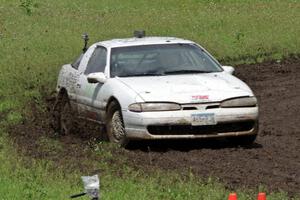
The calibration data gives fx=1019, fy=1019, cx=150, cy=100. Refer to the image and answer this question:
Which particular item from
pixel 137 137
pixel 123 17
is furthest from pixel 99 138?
pixel 123 17

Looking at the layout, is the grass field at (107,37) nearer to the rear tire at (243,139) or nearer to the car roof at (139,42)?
the car roof at (139,42)

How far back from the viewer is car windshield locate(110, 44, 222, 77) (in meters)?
13.8

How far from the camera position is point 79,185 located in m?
9.97

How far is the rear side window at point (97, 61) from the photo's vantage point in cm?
1438

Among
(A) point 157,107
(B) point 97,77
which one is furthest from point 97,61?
(A) point 157,107

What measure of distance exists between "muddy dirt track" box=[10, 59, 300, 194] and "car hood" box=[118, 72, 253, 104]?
2.15 ft

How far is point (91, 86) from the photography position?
46.5 ft

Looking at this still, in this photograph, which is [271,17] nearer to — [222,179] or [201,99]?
[201,99]

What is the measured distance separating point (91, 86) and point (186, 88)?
187 cm

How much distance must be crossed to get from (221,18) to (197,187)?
2524 centimetres

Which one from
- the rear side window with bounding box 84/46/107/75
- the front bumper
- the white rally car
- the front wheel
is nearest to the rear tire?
the white rally car

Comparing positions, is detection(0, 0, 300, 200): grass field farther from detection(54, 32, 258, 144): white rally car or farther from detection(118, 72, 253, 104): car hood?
detection(118, 72, 253, 104): car hood

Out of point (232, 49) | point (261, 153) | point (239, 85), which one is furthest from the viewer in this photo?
point (232, 49)

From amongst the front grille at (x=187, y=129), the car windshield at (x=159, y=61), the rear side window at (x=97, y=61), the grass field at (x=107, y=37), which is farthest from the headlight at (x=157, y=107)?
the rear side window at (x=97, y=61)
